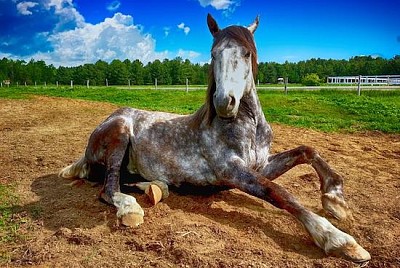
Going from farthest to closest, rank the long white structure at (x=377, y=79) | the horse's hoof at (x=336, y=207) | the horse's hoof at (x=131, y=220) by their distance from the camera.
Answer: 1. the long white structure at (x=377, y=79)
2. the horse's hoof at (x=336, y=207)
3. the horse's hoof at (x=131, y=220)

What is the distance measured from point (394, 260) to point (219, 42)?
2.41 m

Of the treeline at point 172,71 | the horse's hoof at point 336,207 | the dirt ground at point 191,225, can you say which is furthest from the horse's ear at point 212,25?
the treeline at point 172,71

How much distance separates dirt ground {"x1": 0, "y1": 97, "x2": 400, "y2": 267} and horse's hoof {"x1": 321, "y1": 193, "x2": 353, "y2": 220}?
9 cm

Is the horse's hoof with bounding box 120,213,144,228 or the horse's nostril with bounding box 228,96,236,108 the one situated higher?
the horse's nostril with bounding box 228,96,236,108

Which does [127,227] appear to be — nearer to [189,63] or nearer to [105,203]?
[105,203]

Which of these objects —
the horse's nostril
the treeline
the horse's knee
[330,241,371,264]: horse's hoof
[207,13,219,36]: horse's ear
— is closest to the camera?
[330,241,371,264]: horse's hoof

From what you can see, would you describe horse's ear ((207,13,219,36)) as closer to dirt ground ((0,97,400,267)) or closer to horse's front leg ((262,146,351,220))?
horse's front leg ((262,146,351,220))

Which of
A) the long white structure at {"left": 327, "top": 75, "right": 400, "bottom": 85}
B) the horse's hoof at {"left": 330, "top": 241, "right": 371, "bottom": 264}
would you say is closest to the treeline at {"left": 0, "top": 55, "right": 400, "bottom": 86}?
the long white structure at {"left": 327, "top": 75, "right": 400, "bottom": 85}

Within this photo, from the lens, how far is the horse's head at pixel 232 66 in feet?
10.9

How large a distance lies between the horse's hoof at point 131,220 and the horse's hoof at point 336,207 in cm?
183

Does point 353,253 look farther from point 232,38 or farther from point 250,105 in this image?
point 232,38

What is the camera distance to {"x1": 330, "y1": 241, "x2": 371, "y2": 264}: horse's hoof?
2.85 m

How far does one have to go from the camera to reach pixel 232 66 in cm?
349

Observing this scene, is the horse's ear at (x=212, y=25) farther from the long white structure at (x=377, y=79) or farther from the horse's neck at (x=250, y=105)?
the long white structure at (x=377, y=79)
